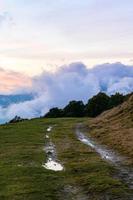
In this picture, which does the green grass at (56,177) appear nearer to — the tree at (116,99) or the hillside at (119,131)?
the hillside at (119,131)

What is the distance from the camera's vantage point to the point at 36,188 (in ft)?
97.2

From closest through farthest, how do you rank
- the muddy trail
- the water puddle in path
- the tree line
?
1. the muddy trail
2. the water puddle in path
3. the tree line

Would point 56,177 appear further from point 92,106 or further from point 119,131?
point 92,106

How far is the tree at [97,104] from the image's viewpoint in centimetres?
13921

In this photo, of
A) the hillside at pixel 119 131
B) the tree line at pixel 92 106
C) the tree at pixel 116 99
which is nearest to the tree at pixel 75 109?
the tree line at pixel 92 106

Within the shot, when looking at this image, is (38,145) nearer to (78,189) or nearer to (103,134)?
(103,134)

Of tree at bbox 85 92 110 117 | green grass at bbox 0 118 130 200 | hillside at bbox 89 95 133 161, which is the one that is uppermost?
tree at bbox 85 92 110 117

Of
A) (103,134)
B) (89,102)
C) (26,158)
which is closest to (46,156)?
(26,158)

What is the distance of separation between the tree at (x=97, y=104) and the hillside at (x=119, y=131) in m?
47.9

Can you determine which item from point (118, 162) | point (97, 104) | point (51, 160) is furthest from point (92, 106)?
point (118, 162)

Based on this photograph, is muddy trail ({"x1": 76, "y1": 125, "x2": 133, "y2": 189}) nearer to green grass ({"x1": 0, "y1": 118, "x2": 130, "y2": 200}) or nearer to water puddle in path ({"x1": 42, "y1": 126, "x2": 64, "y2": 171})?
green grass ({"x1": 0, "y1": 118, "x2": 130, "y2": 200})

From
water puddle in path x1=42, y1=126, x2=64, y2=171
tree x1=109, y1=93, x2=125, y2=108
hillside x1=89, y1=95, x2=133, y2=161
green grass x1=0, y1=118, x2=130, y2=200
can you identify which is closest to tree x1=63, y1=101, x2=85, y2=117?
tree x1=109, y1=93, x2=125, y2=108

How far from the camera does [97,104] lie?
140625 millimetres

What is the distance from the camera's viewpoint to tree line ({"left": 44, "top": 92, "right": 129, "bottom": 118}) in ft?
456
